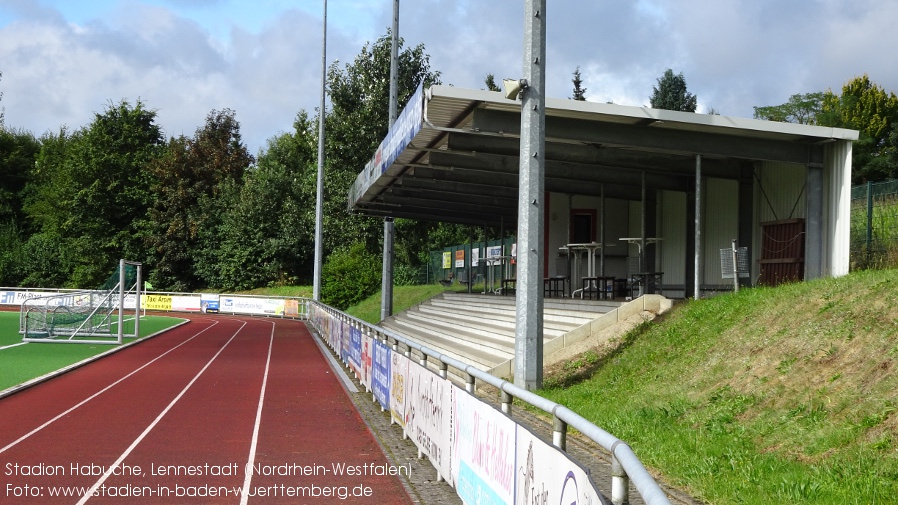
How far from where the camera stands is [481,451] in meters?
6.31

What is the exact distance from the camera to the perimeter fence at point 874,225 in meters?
15.5

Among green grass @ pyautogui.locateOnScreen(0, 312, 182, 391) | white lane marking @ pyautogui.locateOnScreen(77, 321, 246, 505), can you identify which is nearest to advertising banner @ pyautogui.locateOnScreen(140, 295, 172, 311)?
green grass @ pyautogui.locateOnScreen(0, 312, 182, 391)

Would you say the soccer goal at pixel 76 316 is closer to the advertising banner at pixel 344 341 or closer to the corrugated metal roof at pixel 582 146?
the advertising banner at pixel 344 341

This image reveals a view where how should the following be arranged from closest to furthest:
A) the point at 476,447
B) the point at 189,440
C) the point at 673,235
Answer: the point at 476,447
the point at 189,440
the point at 673,235

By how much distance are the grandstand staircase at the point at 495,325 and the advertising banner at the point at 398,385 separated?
3.64 meters

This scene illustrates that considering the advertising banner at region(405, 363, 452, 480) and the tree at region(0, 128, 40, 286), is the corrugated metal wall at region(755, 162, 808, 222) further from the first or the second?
the tree at region(0, 128, 40, 286)

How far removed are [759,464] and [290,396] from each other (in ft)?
30.6

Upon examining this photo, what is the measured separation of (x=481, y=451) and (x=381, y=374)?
22.2 feet

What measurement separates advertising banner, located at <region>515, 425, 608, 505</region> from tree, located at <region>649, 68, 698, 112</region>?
71744 millimetres

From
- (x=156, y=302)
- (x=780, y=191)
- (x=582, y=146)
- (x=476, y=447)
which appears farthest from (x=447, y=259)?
(x=476, y=447)

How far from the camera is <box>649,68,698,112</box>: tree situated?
7394 centimetres

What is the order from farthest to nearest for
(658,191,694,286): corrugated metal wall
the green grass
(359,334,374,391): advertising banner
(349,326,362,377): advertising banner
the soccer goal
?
the soccer goal, (658,191,694,286): corrugated metal wall, the green grass, (349,326,362,377): advertising banner, (359,334,374,391): advertising banner

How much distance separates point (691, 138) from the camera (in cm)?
1614

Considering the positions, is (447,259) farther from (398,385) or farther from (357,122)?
(398,385)
